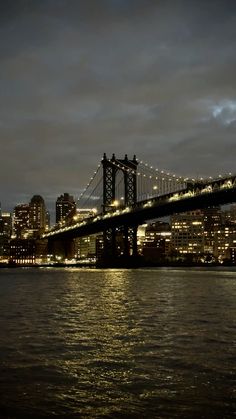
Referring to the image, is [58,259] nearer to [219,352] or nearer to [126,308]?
[126,308]

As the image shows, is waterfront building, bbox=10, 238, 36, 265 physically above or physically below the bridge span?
below

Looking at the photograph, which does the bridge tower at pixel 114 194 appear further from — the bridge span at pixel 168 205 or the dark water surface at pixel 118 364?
the dark water surface at pixel 118 364

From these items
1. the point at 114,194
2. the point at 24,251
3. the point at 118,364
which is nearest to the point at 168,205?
the point at 114,194

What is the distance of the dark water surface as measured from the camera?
416 inches

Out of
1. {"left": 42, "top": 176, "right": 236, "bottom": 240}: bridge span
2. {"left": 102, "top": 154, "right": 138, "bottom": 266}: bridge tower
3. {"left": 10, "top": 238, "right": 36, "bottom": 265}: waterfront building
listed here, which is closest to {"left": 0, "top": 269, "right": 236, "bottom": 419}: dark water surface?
{"left": 42, "top": 176, "right": 236, "bottom": 240}: bridge span

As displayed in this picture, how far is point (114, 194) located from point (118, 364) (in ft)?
307

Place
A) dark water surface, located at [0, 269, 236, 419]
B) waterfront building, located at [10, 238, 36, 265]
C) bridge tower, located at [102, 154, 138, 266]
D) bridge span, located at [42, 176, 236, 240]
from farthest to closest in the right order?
1. waterfront building, located at [10, 238, 36, 265]
2. bridge tower, located at [102, 154, 138, 266]
3. bridge span, located at [42, 176, 236, 240]
4. dark water surface, located at [0, 269, 236, 419]

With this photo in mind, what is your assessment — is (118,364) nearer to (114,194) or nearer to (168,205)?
(168,205)

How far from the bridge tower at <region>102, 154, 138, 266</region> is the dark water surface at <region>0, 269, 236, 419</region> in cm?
7852

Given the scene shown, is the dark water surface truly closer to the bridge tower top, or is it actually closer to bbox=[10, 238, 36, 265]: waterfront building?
the bridge tower top

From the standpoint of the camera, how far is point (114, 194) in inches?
4235

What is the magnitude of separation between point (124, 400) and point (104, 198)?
9767 centimetres

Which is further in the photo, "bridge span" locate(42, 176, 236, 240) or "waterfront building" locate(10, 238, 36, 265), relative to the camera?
"waterfront building" locate(10, 238, 36, 265)

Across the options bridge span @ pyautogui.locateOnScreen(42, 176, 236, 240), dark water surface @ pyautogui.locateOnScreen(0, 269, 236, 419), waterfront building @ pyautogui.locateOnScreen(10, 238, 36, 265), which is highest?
bridge span @ pyautogui.locateOnScreen(42, 176, 236, 240)
